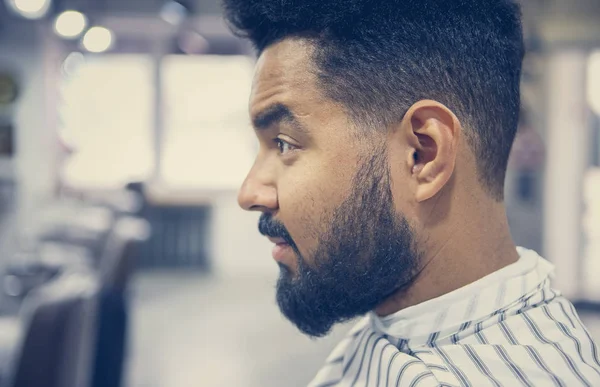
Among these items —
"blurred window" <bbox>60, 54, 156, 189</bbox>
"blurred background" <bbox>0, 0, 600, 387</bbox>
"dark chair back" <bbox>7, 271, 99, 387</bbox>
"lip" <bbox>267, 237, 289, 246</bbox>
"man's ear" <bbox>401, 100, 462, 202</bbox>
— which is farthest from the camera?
"blurred window" <bbox>60, 54, 156, 189</bbox>

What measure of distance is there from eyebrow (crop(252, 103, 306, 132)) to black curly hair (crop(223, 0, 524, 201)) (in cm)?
6

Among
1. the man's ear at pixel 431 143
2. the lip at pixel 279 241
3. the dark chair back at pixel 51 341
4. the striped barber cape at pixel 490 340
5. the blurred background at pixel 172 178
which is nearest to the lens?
the striped barber cape at pixel 490 340

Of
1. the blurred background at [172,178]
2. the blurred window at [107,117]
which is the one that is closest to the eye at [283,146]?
the blurred background at [172,178]

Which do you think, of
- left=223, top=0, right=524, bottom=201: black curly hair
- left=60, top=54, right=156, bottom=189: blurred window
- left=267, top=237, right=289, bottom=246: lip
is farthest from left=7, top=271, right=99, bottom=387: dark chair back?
left=60, top=54, right=156, bottom=189: blurred window

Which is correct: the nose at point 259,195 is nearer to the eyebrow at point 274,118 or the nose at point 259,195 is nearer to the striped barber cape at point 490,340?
the eyebrow at point 274,118

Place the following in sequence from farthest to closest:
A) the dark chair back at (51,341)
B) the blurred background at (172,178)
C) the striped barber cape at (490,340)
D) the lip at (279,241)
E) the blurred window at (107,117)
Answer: the blurred window at (107,117) → the blurred background at (172,178) → the dark chair back at (51,341) → the lip at (279,241) → the striped barber cape at (490,340)

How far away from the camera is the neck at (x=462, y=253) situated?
815mm

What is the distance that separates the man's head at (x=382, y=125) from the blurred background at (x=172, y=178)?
1502mm

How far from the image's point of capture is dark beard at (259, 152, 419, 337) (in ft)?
2.65

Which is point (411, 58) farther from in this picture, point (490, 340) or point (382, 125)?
point (490, 340)

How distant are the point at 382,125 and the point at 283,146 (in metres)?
0.15

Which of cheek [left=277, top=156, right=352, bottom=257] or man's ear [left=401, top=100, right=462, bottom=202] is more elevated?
man's ear [left=401, top=100, right=462, bottom=202]

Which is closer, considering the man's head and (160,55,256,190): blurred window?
the man's head

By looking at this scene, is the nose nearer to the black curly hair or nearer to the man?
the man
